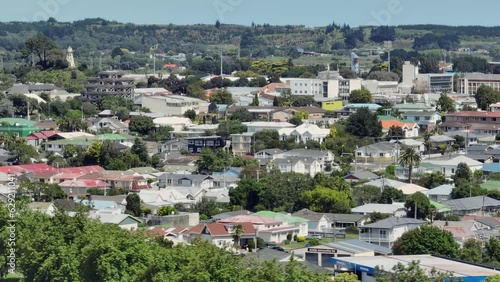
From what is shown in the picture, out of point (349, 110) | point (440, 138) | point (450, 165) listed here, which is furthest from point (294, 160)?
point (349, 110)

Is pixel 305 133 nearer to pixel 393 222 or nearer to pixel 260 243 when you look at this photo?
pixel 393 222

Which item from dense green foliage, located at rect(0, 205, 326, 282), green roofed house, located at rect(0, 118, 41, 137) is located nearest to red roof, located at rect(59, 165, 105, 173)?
green roofed house, located at rect(0, 118, 41, 137)

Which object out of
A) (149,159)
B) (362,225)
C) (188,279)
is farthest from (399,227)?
(149,159)

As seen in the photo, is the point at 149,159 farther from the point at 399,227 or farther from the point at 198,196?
the point at 399,227

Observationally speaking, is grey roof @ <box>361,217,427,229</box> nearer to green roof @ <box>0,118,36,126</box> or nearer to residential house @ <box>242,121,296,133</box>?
residential house @ <box>242,121,296,133</box>

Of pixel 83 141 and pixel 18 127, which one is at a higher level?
pixel 18 127
